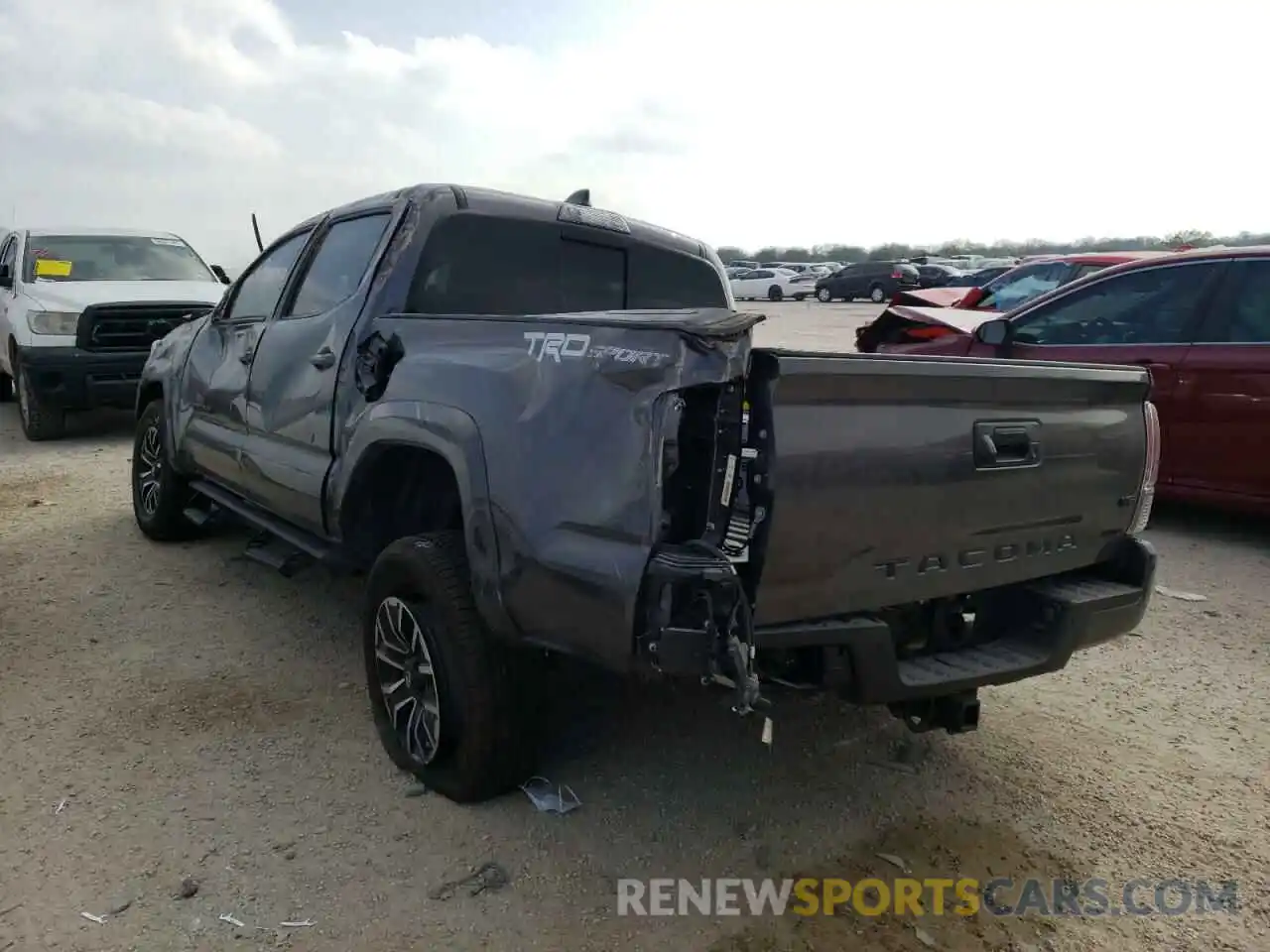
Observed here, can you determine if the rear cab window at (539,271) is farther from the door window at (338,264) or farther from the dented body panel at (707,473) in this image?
the door window at (338,264)

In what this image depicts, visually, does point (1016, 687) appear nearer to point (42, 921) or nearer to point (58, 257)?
point (42, 921)

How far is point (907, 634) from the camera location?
2.81 metres

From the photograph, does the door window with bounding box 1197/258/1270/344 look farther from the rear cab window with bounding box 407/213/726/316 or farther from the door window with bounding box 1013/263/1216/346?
the rear cab window with bounding box 407/213/726/316

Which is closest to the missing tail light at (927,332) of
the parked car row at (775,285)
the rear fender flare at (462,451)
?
the rear fender flare at (462,451)

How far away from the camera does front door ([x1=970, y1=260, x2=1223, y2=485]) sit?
19.0 feet

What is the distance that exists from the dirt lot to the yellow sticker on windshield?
6357 millimetres

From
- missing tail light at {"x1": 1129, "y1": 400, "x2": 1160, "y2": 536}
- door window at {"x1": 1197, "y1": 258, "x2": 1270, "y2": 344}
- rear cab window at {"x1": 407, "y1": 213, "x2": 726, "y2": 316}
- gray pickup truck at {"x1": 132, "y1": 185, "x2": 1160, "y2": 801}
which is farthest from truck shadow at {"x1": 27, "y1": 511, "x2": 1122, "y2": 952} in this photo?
door window at {"x1": 1197, "y1": 258, "x2": 1270, "y2": 344}

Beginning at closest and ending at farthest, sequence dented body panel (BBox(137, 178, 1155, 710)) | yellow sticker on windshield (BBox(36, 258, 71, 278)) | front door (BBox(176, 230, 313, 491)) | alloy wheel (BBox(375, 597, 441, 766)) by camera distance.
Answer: dented body panel (BBox(137, 178, 1155, 710))
alloy wheel (BBox(375, 597, 441, 766))
front door (BBox(176, 230, 313, 491))
yellow sticker on windshield (BBox(36, 258, 71, 278))

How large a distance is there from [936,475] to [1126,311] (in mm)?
4427

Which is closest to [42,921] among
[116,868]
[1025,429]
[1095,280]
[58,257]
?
[116,868]

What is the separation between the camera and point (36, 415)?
8891 millimetres

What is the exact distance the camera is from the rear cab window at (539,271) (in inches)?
143

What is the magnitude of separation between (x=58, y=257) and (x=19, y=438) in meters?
1.87

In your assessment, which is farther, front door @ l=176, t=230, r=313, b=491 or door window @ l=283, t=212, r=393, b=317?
front door @ l=176, t=230, r=313, b=491
